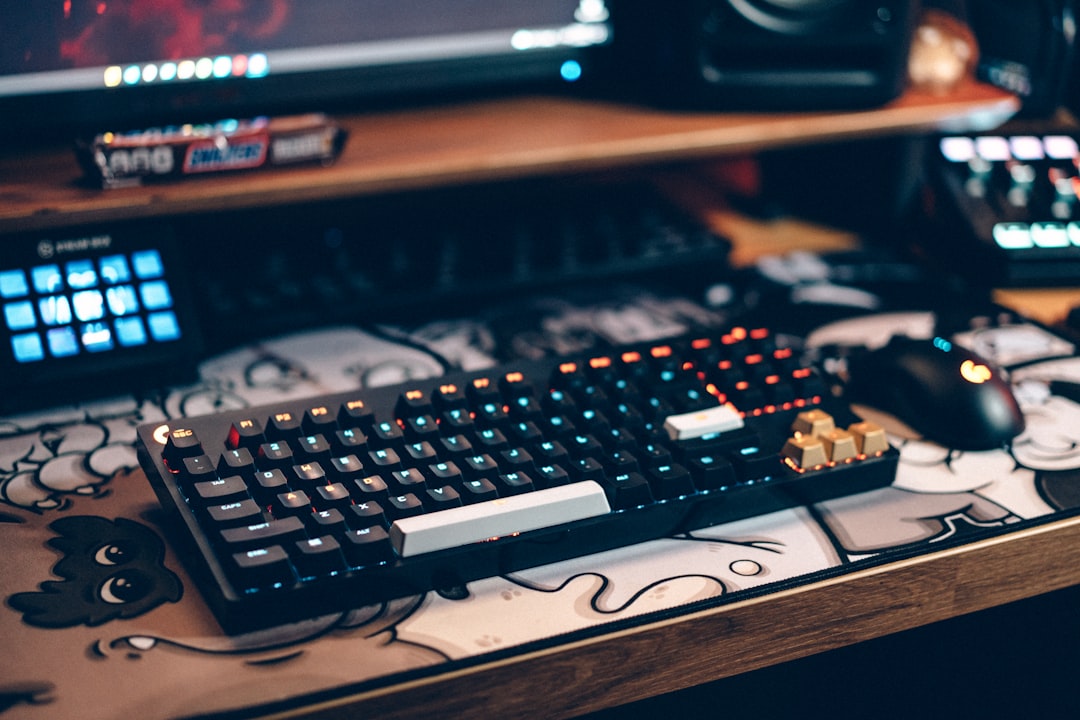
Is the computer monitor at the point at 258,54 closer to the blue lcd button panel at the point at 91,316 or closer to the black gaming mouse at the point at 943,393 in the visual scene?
the blue lcd button panel at the point at 91,316

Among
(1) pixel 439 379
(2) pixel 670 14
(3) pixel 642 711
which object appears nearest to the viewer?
(1) pixel 439 379

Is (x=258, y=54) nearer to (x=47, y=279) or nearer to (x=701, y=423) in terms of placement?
(x=47, y=279)

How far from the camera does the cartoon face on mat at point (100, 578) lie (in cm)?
51

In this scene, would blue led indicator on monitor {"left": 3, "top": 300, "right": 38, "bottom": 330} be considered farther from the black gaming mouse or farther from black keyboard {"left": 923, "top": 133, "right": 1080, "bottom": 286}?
black keyboard {"left": 923, "top": 133, "right": 1080, "bottom": 286}

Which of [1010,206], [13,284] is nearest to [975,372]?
[1010,206]

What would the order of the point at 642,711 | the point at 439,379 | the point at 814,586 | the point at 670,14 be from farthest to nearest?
the point at 670,14 → the point at 642,711 → the point at 439,379 → the point at 814,586

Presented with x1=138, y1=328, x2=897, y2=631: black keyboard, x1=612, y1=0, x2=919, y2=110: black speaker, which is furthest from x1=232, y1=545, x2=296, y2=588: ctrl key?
x1=612, y1=0, x2=919, y2=110: black speaker

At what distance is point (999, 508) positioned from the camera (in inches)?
23.8

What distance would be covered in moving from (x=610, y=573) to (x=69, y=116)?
54 cm

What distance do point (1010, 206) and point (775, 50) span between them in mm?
261

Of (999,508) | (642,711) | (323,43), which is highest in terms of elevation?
(323,43)

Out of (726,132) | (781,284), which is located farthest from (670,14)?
(781,284)

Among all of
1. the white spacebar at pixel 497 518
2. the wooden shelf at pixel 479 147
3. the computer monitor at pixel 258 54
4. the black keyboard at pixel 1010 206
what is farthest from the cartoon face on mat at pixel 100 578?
the black keyboard at pixel 1010 206

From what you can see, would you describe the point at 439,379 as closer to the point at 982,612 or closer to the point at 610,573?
the point at 610,573
